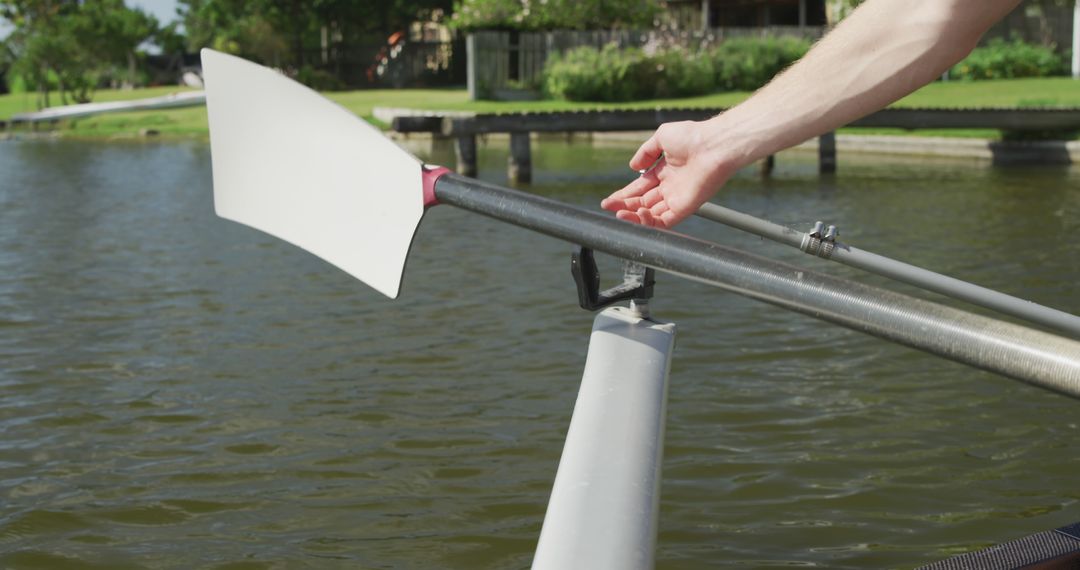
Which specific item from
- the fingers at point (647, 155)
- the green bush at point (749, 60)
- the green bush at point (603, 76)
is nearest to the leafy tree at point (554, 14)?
the green bush at point (603, 76)

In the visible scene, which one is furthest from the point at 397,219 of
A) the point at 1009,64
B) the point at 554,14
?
the point at 1009,64

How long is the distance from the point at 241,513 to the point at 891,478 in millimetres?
2638

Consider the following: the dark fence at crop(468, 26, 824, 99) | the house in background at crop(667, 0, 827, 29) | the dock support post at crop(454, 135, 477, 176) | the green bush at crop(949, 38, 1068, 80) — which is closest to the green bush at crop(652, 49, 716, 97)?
the dark fence at crop(468, 26, 824, 99)

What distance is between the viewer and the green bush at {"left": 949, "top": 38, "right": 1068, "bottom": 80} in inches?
1150

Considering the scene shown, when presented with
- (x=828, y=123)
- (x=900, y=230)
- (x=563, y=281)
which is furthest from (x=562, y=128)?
(x=828, y=123)

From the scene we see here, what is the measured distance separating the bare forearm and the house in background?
129 feet

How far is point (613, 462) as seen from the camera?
6.40 feet

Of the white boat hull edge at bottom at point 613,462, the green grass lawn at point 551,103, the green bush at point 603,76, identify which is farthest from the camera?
the green bush at point 603,76

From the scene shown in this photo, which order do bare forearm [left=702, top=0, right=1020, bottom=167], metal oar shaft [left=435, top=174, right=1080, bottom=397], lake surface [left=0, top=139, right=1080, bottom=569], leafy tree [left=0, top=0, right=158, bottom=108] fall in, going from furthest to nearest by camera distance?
leafy tree [left=0, top=0, right=158, bottom=108] < lake surface [left=0, top=139, right=1080, bottom=569] < bare forearm [left=702, top=0, right=1020, bottom=167] < metal oar shaft [left=435, top=174, right=1080, bottom=397]

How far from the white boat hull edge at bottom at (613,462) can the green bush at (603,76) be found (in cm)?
2492

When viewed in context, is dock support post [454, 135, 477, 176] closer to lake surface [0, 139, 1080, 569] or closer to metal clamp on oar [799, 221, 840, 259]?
lake surface [0, 139, 1080, 569]

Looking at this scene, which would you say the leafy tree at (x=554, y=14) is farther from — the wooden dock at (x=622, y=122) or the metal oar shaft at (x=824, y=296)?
the metal oar shaft at (x=824, y=296)

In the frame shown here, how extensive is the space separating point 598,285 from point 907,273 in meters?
0.62

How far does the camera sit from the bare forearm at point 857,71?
53.6 inches
